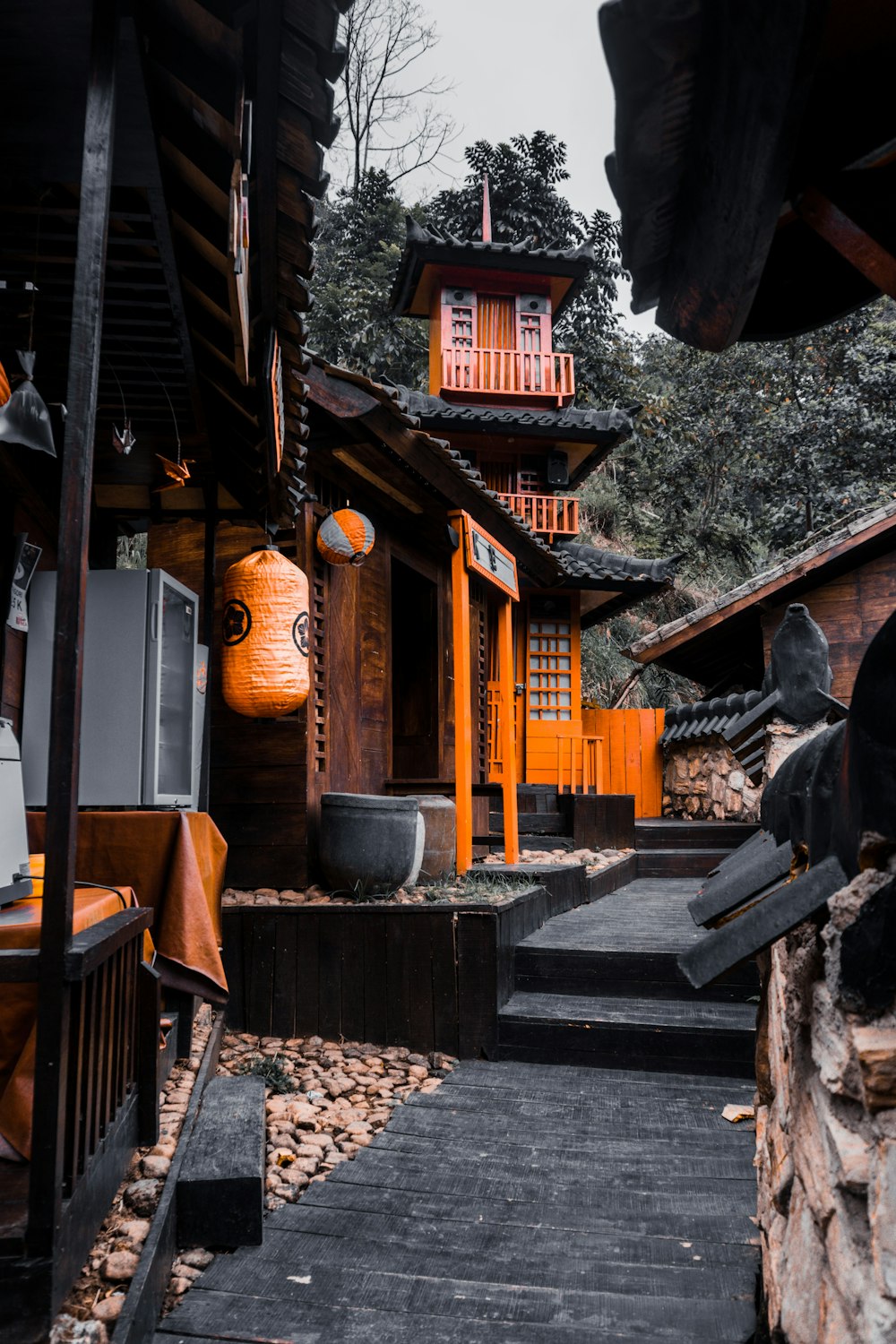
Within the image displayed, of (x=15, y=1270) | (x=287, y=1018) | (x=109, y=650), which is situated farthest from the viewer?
(x=287, y=1018)

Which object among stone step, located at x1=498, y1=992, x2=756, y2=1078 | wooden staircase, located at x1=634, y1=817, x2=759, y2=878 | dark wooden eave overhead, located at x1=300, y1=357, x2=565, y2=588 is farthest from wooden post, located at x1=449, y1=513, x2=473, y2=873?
wooden staircase, located at x1=634, y1=817, x2=759, y2=878

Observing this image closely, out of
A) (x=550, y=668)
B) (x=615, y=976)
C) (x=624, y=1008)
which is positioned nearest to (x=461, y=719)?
(x=615, y=976)

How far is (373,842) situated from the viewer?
5.47m

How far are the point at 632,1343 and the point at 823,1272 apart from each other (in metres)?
1.11

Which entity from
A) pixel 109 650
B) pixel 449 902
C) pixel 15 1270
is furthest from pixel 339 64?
pixel 449 902

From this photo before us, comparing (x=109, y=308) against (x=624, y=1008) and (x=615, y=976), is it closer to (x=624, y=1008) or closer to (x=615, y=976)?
(x=624, y=1008)

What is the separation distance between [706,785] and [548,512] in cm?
493

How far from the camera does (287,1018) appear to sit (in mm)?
4949

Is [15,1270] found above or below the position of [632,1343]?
above

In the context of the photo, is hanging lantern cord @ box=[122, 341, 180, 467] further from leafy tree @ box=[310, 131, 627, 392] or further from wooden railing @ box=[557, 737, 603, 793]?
leafy tree @ box=[310, 131, 627, 392]

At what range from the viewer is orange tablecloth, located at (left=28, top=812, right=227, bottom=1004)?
3502mm

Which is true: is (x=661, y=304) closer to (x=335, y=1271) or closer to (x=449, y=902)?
(x=335, y=1271)

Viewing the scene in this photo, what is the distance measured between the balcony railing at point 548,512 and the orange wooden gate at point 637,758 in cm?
294

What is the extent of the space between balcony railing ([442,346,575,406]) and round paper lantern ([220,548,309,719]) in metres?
10.6
